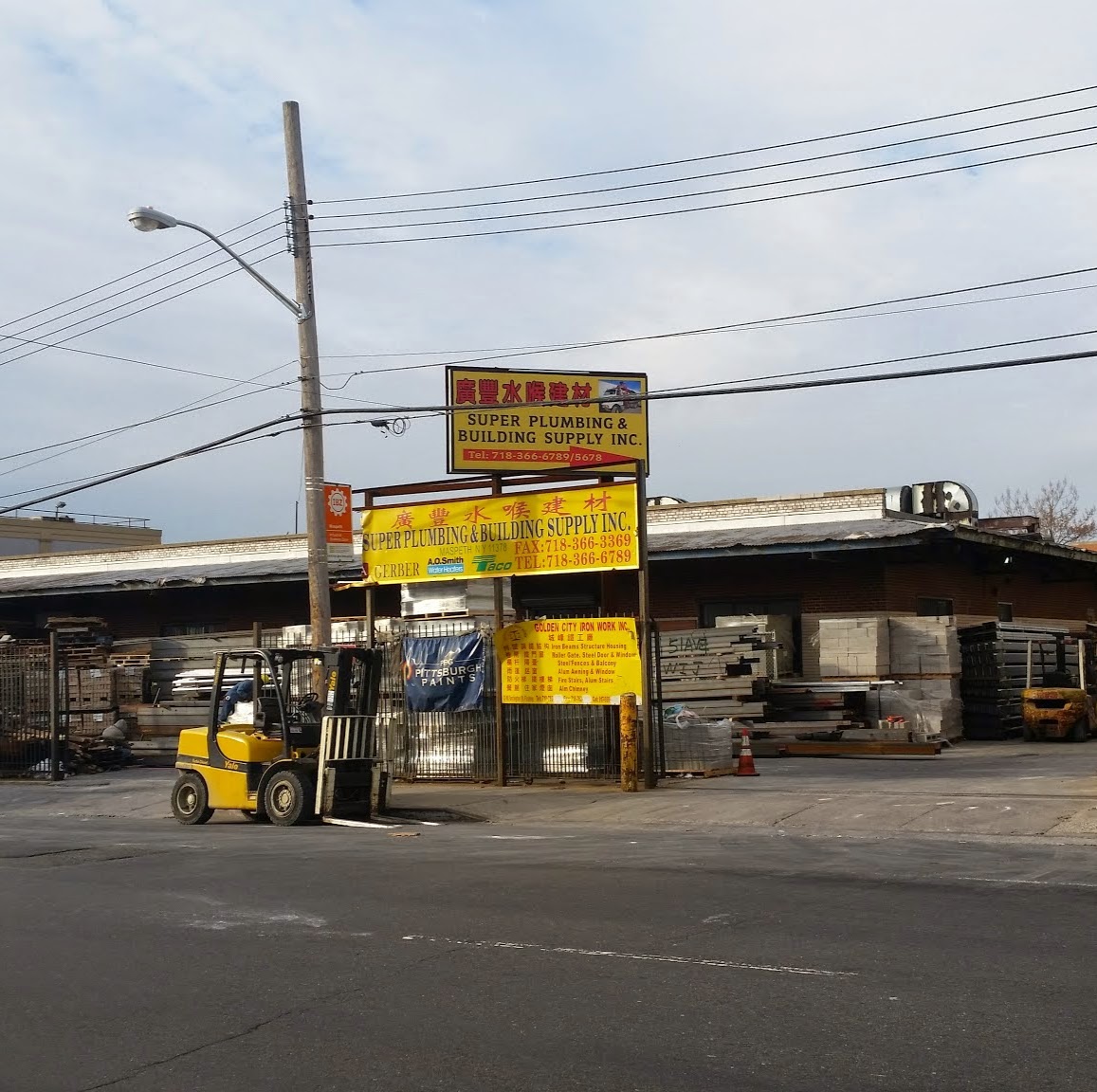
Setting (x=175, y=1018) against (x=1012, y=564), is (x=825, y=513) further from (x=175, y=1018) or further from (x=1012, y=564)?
(x=175, y=1018)

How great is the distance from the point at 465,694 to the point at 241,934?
11326 millimetres

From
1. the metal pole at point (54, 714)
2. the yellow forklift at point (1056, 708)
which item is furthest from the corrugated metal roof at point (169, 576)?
the yellow forklift at point (1056, 708)

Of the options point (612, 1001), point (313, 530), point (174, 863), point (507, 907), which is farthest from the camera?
point (313, 530)

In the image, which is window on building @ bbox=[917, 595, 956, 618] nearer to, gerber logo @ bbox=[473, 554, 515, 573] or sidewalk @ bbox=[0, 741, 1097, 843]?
sidewalk @ bbox=[0, 741, 1097, 843]

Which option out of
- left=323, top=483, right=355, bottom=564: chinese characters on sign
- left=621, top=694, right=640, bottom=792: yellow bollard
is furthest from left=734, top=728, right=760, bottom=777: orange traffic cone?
left=323, top=483, right=355, bottom=564: chinese characters on sign

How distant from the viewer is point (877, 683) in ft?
86.6

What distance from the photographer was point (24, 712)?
25766mm

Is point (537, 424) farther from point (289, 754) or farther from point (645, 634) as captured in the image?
point (289, 754)

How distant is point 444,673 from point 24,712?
9760 millimetres

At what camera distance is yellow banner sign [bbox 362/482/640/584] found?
62.7 ft

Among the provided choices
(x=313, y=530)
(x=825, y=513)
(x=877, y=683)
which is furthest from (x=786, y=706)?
(x=313, y=530)

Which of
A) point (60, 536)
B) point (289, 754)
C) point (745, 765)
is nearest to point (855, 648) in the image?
point (745, 765)

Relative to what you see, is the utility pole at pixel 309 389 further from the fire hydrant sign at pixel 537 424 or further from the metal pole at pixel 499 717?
the fire hydrant sign at pixel 537 424

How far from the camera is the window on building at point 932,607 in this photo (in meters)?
30.1
